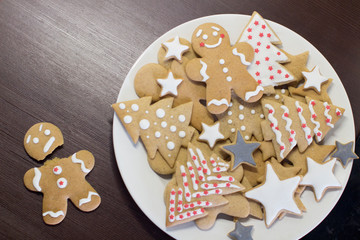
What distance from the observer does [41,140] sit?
125cm

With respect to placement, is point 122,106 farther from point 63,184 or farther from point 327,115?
point 327,115

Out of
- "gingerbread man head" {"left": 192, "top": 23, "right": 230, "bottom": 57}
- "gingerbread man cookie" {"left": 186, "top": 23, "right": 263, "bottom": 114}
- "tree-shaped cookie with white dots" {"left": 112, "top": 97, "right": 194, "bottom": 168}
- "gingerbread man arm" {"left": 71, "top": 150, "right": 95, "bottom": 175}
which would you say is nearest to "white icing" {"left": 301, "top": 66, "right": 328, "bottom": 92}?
"gingerbread man cookie" {"left": 186, "top": 23, "right": 263, "bottom": 114}

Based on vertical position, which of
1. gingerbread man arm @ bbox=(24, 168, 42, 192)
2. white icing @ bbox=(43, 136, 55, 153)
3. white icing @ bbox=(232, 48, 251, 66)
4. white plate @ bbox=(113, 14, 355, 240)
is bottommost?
gingerbread man arm @ bbox=(24, 168, 42, 192)

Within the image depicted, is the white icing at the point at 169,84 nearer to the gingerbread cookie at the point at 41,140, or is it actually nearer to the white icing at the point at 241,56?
the white icing at the point at 241,56

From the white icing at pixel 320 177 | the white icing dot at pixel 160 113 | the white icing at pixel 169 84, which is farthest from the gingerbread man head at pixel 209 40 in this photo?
the white icing at pixel 320 177

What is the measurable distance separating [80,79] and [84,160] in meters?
0.28

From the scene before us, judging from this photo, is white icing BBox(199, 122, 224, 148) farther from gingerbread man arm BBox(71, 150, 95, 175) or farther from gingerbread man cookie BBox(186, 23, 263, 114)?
gingerbread man arm BBox(71, 150, 95, 175)

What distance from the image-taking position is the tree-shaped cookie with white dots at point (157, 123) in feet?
3.75

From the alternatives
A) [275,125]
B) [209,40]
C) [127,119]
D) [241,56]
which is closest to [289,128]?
[275,125]

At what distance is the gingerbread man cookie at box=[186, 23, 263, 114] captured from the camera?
1148 mm

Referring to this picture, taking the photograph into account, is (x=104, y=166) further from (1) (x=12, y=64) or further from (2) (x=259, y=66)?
(2) (x=259, y=66)

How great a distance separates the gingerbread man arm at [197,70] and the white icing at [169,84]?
0.05 meters

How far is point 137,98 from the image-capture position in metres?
1.18

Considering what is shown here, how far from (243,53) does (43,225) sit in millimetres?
877
